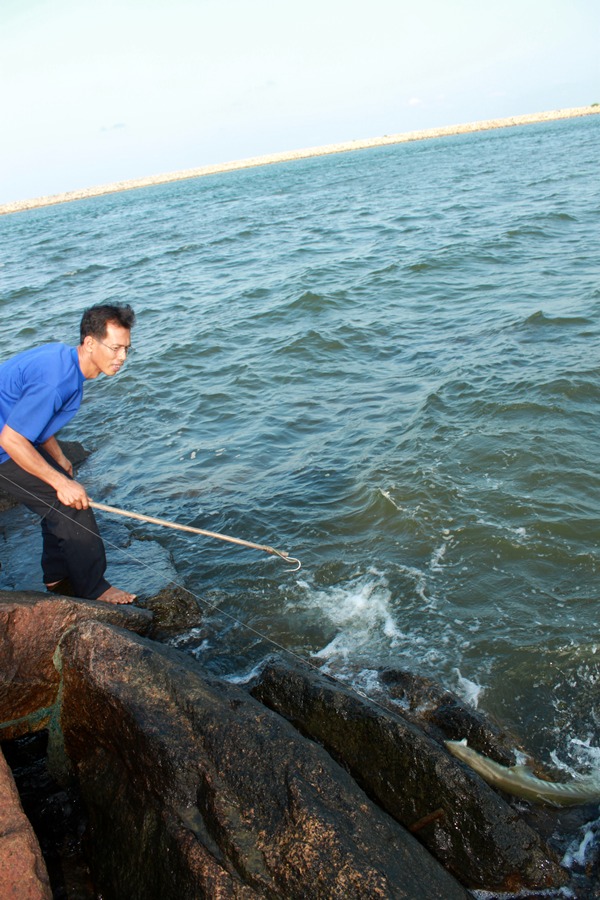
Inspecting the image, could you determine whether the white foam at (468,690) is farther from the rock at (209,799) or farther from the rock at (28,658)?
the rock at (28,658)

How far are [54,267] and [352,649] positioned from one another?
2486cm

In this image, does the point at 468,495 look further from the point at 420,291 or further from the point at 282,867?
the point at 420,291

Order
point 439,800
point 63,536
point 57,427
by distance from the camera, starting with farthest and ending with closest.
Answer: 1. point 63,536
2. point 57,427
3. point 439,800

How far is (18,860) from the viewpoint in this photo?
2.47 meters

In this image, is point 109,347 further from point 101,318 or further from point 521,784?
point 521,784

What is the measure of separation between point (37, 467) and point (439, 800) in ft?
9.79

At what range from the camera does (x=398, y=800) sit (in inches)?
126

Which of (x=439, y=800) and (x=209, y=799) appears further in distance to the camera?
(x=439, y=800)

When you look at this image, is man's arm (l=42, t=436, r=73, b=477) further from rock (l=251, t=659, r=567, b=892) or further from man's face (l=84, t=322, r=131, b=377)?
rock (l=251, t=659, r=567, b=892)

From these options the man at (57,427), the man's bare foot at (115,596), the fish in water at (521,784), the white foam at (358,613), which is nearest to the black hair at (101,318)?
the man at (57,427)

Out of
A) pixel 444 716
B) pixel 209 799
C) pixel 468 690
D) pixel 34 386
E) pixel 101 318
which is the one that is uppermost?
pixel 101 318

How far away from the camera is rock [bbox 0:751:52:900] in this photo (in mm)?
2410

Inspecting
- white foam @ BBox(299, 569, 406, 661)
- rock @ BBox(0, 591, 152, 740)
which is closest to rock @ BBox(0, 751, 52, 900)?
rock @ BBox(0, 591, 152, 740)

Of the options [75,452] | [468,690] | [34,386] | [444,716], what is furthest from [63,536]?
[75,452]
